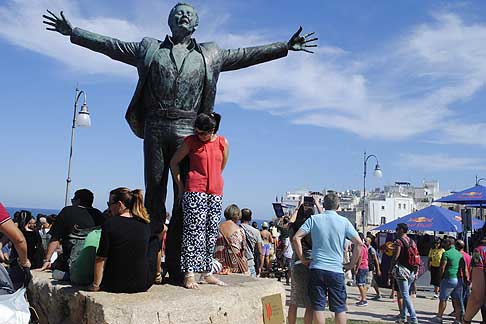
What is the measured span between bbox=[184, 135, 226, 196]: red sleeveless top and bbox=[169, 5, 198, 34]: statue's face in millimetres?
1161

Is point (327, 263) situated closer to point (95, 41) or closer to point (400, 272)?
point (95, 41)

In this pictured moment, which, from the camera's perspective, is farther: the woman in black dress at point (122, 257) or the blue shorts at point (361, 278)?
the blue shorts at point (361, 278)

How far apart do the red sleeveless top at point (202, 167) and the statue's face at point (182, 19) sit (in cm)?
116

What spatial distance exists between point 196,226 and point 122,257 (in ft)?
2.36

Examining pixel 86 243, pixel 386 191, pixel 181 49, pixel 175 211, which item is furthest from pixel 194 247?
pixel 386 191

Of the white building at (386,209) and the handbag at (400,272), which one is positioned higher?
the white building at (386,209)

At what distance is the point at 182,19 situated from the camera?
5.25m

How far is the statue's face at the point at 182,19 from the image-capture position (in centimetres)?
525

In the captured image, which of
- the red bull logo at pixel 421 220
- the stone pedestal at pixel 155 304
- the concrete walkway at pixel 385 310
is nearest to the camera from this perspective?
the stone pedestal at pixel 155 304

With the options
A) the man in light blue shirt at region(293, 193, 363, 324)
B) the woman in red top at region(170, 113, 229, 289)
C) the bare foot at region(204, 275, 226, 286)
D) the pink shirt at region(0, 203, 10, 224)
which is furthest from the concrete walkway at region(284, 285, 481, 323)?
the pink shirt at region(0, 203, 10, 224)

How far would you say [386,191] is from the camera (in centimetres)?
9106

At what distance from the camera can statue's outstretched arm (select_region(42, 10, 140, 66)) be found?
17.3 feet

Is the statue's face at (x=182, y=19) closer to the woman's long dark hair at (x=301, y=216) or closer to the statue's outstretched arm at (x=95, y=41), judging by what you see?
the statue's outstretched arm at (x=95, y=41)

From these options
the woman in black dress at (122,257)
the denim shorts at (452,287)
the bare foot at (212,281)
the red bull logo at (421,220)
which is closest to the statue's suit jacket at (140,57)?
the woman in black dress at (122,257)
